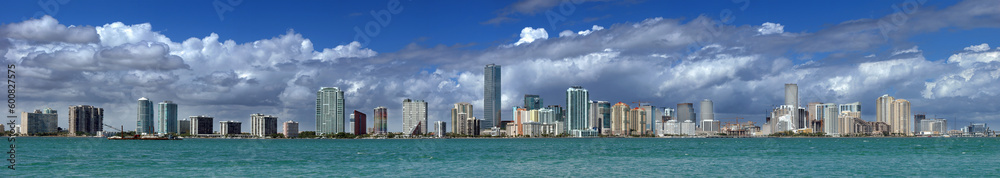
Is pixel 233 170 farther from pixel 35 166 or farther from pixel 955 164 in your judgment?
pixel 955 164

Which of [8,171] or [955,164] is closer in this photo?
[8,171]

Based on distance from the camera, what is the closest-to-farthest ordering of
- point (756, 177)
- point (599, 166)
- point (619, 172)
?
point (756, 177) → point (619, 172) → point (599, 166)

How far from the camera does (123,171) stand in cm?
7625

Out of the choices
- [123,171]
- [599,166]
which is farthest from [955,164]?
[123,171]

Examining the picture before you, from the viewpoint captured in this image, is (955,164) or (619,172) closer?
(619,172)

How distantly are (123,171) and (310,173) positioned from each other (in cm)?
1873

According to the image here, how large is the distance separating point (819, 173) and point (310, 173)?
48764mm

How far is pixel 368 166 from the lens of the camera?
8625 centimetres

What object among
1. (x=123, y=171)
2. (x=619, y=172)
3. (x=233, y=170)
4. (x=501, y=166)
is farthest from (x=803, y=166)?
(x=123, y=171)

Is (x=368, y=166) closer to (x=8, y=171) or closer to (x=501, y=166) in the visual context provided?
(x=501, y=166)

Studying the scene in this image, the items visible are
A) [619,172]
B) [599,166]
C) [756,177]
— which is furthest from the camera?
[599,166]

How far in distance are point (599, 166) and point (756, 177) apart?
1833 centimetres

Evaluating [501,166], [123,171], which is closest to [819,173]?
[501,166]

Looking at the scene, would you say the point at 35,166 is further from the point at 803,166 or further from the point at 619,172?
the point at 803,166
